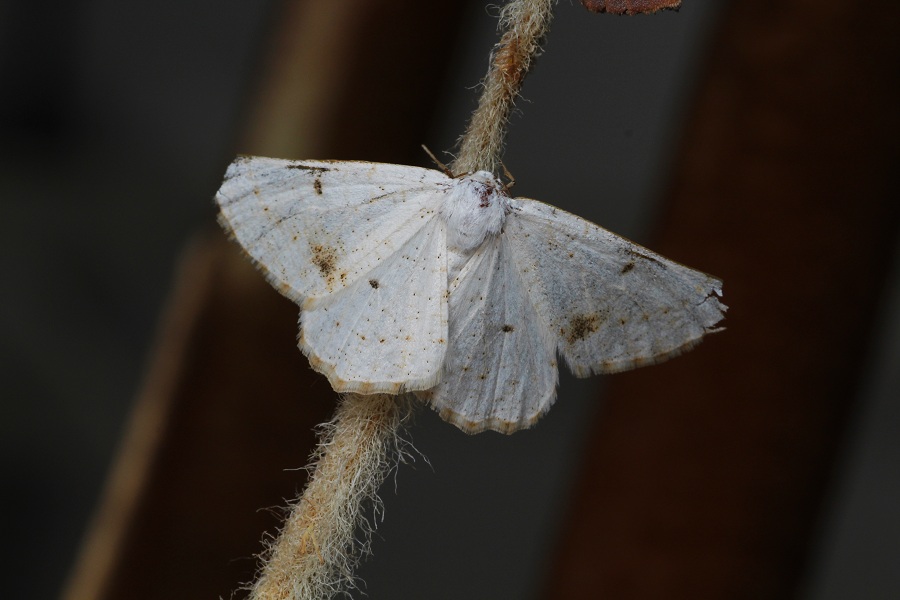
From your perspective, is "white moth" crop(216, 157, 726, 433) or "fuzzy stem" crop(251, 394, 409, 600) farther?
"white moth" crop(216, 157, 726, 433)

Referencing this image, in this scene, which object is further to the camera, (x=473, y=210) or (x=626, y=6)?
(x=473, y=210)

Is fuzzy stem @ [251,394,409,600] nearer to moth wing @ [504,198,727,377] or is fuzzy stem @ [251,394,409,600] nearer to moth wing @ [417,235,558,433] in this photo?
moth wing @ [417,235,558,433]

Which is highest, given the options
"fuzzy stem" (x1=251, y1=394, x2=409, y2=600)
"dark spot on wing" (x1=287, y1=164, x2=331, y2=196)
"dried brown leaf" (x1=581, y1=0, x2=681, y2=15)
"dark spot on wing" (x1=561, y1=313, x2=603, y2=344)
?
"dried brown leaf" (x1=581, y1=0, x2=681, y2=15)

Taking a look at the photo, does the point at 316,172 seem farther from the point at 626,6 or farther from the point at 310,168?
the point at 626,6

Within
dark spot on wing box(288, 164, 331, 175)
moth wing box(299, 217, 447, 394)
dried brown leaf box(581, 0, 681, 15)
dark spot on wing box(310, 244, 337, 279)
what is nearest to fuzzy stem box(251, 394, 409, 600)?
moth wing box(299, 217, 447, 394)

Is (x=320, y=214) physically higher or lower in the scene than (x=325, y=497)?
higher

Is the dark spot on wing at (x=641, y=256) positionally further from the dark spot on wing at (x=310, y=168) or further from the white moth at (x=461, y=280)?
the dark spot on wing at (x=310, y=168)

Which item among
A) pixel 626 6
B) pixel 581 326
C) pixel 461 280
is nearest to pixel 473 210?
pixel 461 280
